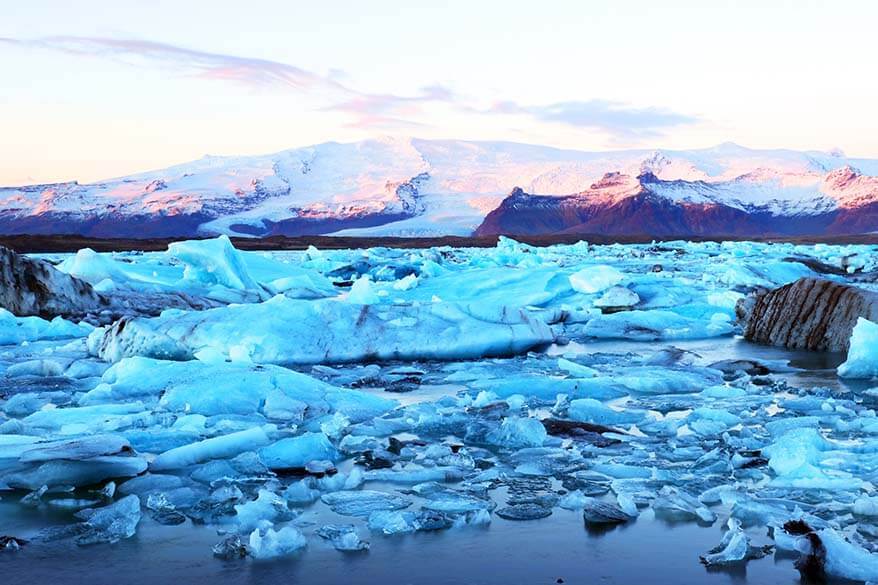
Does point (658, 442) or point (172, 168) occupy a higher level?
point (658, 442)

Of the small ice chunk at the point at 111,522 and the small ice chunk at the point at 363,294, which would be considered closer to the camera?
the small ice chunk at the point at 111,522

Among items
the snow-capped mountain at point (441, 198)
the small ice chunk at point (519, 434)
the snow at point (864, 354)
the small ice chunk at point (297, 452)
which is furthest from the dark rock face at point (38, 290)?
the snow-capped mountain at point (441, 198)

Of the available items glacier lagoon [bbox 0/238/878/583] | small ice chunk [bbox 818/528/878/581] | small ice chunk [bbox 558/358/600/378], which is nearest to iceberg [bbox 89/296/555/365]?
glacier lagoon [bbox 0/238/878/583]

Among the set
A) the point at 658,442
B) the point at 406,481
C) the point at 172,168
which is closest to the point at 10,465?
the point at 406,481

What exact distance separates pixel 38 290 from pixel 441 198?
374 ft

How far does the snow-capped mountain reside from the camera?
12231 centimetres

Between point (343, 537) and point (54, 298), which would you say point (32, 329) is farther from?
point (343, 537)

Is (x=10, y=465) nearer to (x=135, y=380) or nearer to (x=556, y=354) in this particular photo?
(x=135, y=380)

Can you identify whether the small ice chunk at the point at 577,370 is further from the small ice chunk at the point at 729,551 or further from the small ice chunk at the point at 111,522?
the small ice chunk at the point at 111,522

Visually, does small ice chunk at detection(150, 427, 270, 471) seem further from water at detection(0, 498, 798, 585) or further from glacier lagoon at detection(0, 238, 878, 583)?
water at detection(0, 498, 798, 585)

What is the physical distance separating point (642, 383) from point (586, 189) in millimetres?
127595

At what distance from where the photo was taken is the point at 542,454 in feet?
14.0

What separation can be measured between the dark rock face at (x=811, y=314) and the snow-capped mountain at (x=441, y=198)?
96073mm

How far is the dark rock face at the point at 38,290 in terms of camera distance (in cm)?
1047
